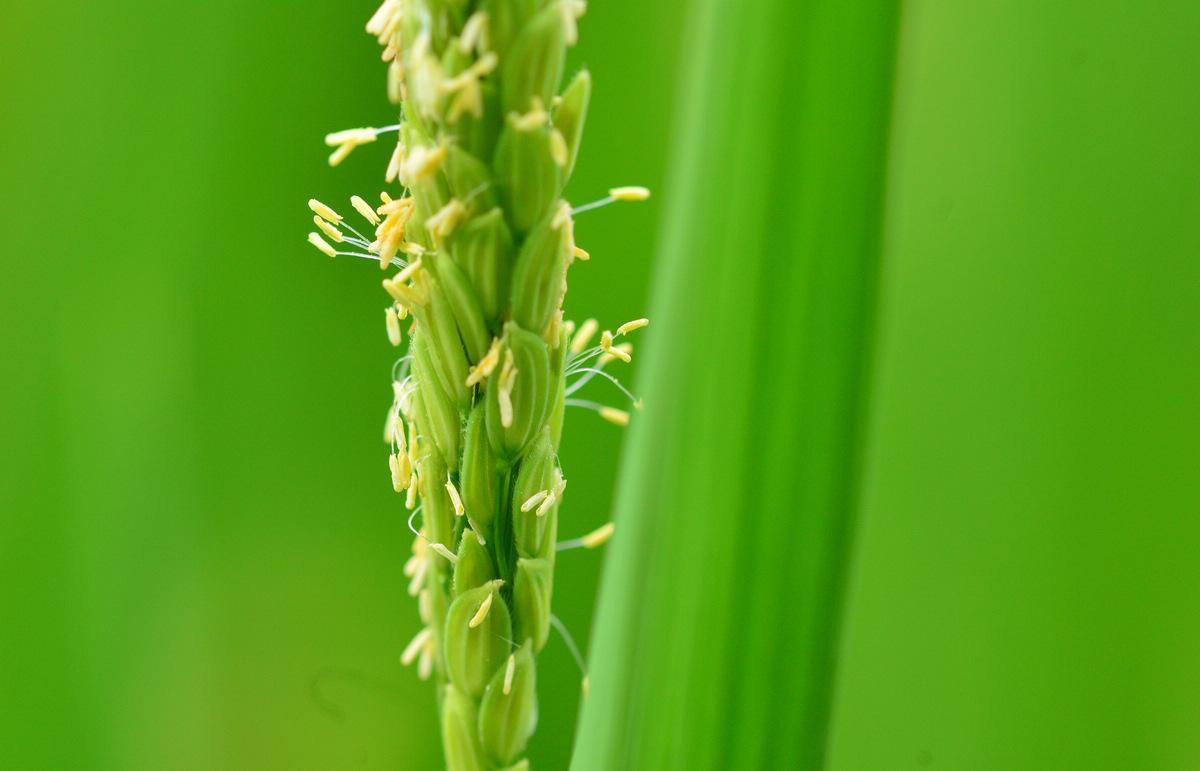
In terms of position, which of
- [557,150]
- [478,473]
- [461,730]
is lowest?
[461,730]

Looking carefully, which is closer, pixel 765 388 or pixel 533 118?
pixel 533 118

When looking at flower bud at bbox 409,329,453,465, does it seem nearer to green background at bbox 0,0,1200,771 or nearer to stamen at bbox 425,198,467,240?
stamen at bbox 425,198,467,240

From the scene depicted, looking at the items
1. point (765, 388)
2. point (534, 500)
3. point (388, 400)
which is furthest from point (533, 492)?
point (388, 400)

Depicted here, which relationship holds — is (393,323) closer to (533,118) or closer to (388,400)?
(533,118)

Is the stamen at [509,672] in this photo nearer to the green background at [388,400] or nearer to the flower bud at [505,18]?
the flower bud at [505,18]

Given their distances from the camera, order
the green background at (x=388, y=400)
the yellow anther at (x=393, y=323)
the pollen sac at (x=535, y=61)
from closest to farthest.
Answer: the pollen sac at (x=535, y=61)
the yellow anther at (x=393, y=323)
the green background at (x=388, y=400)

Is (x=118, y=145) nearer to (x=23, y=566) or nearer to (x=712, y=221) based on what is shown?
(x=23, y=566)

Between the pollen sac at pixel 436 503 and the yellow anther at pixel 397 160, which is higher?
the yellow anther at pixel 397 160

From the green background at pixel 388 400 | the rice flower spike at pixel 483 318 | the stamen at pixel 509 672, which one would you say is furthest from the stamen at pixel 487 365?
the green background at pixel 388 400
